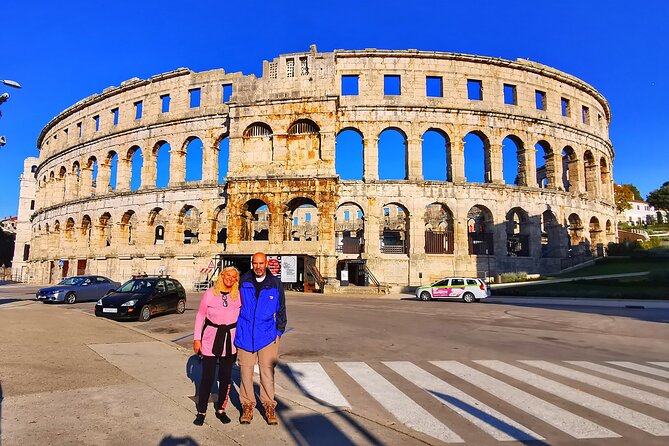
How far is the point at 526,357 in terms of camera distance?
27.4 feet

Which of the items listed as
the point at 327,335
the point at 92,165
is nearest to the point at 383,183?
the point at 327,335

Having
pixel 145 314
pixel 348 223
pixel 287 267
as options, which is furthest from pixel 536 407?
pixel 348 223

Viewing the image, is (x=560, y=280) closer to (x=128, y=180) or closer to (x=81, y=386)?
(x=81, y=386)

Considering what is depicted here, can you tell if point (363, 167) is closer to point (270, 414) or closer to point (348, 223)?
point (348, 223)

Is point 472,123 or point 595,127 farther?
point 595,127

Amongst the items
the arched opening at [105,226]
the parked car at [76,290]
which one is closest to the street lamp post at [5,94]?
the parked car at [76,290]

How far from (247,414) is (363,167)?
29.0m

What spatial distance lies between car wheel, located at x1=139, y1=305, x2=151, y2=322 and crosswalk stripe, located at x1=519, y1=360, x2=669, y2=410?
38.1 ft

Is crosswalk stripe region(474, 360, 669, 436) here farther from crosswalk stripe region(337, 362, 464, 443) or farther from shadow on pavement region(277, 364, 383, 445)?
shadow on pavement region(277, 364, 383, 445)

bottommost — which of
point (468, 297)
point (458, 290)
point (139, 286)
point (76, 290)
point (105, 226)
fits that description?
point (468, 297)

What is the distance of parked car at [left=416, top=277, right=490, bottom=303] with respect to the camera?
2312 centimetres

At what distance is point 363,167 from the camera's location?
32312 mm

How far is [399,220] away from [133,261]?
28.1 m

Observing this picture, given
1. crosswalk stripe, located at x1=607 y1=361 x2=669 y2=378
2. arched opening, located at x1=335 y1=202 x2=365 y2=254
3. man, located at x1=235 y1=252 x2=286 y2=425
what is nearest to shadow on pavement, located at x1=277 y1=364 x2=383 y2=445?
man, located at x1=235 y1=252 x2=286 y2=425
